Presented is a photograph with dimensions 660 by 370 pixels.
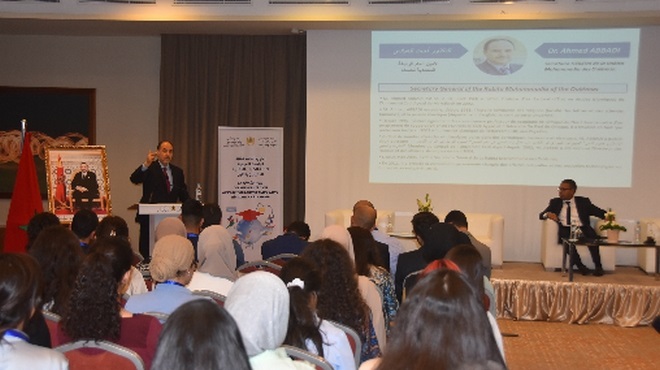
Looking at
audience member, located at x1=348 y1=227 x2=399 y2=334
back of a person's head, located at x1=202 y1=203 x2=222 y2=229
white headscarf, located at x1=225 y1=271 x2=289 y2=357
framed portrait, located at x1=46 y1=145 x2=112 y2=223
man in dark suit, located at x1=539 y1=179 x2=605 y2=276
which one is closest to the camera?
white headscarf, located at x1=225 y1=271 x2=289 y2=357

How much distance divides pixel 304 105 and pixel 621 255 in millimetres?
4262

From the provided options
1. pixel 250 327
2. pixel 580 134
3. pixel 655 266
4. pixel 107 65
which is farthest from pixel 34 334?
pixel 107 65

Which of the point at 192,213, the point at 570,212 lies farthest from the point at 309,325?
the point at 570,212

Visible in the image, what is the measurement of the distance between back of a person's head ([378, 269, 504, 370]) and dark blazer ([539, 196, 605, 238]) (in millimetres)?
7721

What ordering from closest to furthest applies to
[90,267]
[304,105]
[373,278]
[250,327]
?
[250,327] → [90,267] → [373,278] → [304,105]

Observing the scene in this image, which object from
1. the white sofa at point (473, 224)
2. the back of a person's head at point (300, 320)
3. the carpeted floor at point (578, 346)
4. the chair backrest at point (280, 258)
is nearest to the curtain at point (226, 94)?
the white sofa at point (473, 224)

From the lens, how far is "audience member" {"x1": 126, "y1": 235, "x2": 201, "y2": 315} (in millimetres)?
3654

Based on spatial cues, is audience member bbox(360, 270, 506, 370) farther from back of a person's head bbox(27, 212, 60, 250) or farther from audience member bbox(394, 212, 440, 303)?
back of a person's head bbox(27, 212, 60, 250)

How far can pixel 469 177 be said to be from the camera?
10445 mm

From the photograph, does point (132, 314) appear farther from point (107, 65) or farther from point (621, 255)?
point (107, 65)

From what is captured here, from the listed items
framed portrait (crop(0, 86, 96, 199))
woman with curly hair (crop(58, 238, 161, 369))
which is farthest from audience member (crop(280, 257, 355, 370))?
framed portrait (crop(0, 86, 96, 199))

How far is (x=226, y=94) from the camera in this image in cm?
1125

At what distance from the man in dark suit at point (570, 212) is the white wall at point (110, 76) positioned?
17.4ft

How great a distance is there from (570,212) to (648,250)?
2.98 ft
